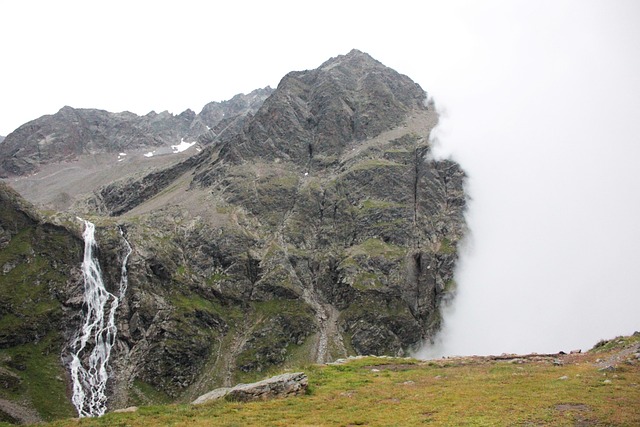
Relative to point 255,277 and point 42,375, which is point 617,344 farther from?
point 255,277

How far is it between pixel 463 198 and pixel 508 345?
2631 inches

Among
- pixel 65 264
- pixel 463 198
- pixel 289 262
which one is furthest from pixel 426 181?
pixel 65 264

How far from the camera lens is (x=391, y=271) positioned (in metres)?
159

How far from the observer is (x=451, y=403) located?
2967 cm

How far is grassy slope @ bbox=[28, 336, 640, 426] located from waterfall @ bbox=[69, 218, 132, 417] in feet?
267

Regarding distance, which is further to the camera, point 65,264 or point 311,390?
point 65,264

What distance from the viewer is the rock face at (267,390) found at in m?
33.6

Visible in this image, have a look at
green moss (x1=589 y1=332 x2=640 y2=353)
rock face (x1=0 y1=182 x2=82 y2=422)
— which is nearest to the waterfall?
rock face (x1=0 y1=182 x2=82 y2=422)

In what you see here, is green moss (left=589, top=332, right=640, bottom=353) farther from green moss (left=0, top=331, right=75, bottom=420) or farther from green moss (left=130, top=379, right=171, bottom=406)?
green moss (left=0, top=331, right=75, bottom=420)

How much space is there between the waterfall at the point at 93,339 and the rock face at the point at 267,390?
7810 cm

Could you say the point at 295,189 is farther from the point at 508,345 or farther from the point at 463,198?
the point at 508,345

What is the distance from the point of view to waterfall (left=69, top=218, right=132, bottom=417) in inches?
3937

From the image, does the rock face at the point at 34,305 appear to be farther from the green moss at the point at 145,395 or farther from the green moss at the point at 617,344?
the green moss at the point at 617,344

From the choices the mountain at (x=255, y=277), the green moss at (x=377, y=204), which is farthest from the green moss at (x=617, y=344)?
the green moss at (x=377, y=204)
